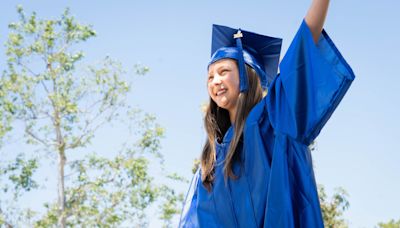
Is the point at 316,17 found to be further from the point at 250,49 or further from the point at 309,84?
the point at 250,49

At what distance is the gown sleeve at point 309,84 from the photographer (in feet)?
6.86

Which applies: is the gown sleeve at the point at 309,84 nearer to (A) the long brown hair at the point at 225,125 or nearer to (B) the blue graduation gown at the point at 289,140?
(B) the blue graduation gown at the point at 289,140

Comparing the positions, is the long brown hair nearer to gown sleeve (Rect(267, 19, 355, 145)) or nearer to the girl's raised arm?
gown sleeve (Rect(267, 19, 355, 145))

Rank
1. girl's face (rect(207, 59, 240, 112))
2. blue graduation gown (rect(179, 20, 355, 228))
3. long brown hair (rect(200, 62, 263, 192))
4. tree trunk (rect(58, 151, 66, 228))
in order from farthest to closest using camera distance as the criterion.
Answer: tree trunk (rect(58, 151, 66, 228))
girl's face (rect(207, 59, 240, 112))
long brown hair (rect(200, 62, 263, 192))
blue graduation gown (rect(179, 20, 355, 228))

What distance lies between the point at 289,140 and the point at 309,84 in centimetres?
21

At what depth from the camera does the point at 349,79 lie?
2076 millimetres

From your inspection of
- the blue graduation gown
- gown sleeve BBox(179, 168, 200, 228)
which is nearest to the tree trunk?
gown sleeve BBox(179, 168, 200, 228)

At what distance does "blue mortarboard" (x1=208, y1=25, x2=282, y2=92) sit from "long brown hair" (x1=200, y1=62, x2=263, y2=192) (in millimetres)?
66

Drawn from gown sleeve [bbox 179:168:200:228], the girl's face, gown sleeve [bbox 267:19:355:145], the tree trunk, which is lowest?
gown sleeve [bbox 179:168:200:228]

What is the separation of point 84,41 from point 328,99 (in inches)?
446

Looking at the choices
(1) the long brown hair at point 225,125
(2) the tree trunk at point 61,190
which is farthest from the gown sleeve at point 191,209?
(2) the tree trunk at point 61,190

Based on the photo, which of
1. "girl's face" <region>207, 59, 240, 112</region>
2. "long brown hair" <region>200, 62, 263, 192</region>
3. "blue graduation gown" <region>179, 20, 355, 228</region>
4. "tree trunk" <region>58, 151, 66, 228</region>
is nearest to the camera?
"blue graduation gown" <region>179, 20, 355, 228</region>

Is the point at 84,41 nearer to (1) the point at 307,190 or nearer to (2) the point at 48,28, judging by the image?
(2) the point at 48,28

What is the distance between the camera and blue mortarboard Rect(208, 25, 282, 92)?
2.53 metres
